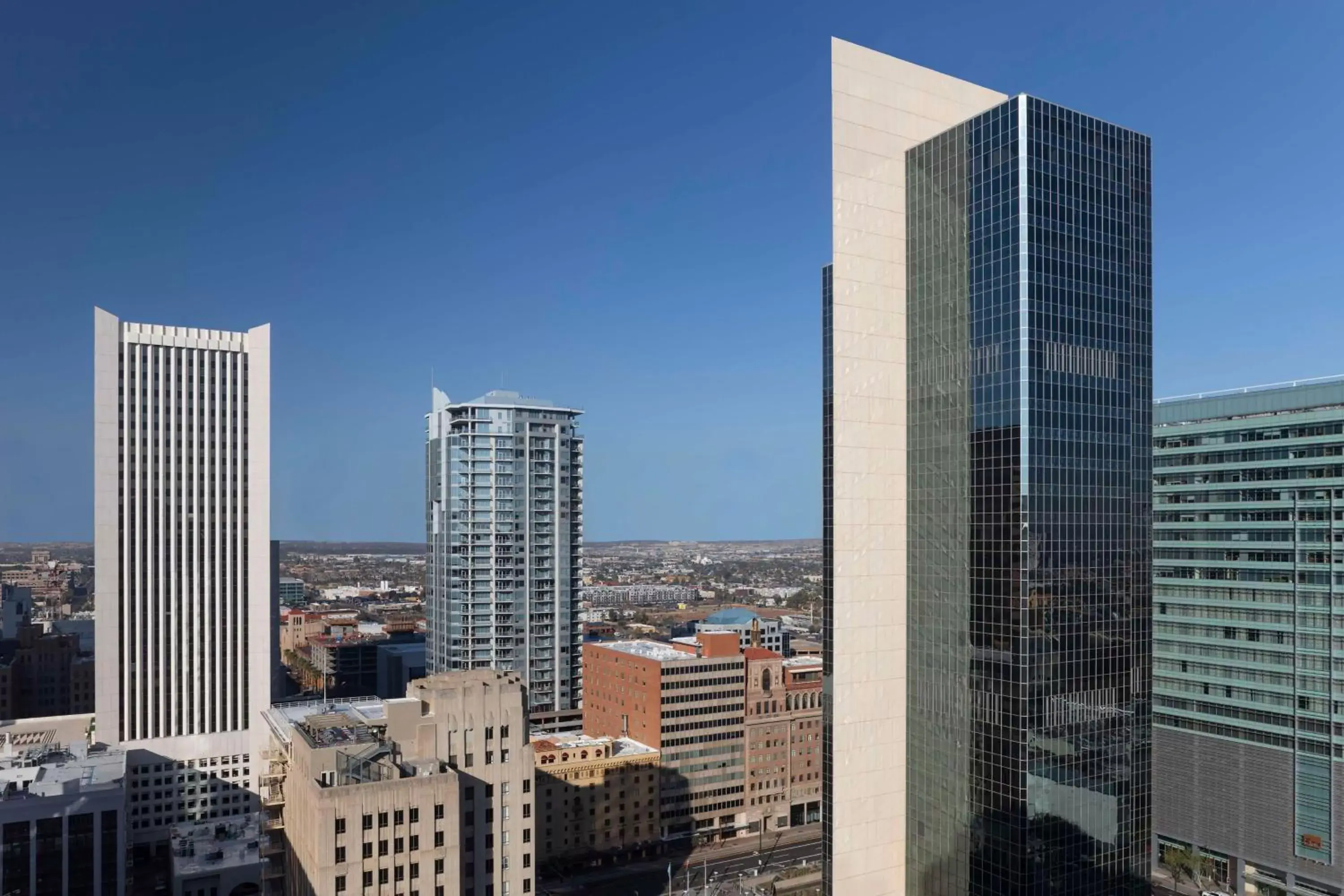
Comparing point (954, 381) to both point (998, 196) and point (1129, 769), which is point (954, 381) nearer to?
point (998, 196)

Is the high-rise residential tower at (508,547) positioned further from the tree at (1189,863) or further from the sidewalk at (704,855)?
the tree at (1189,863)

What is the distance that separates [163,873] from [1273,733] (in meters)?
110

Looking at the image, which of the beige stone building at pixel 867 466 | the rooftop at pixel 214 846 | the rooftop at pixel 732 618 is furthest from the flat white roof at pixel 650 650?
the beige stone building at pixel 867 466

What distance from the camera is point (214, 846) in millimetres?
91438

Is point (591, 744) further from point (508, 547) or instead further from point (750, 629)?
point (750, 629)

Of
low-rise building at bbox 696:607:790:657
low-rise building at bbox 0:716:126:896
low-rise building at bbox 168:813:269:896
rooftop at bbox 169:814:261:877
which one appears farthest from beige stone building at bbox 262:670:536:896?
low-rise building at bbox 696:607:790:657

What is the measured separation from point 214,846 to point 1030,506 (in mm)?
83156

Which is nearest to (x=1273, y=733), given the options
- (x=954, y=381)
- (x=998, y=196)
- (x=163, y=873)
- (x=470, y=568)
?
(x=954, y=381)

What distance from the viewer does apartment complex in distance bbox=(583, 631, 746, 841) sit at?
112188 mm

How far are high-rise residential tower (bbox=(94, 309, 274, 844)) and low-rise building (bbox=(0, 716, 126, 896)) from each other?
22.9m

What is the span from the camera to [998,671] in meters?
54.3

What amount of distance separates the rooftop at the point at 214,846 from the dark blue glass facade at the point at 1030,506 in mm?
60245

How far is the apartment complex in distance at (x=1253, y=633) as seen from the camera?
83.2 metres

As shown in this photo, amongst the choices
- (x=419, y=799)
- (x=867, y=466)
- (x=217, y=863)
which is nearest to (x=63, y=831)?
(x=217, y=863)
